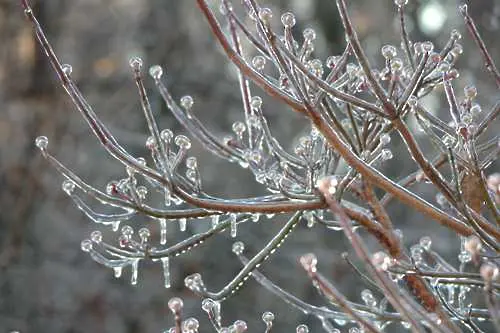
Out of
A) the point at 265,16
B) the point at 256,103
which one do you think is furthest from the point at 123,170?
the point at 265,16

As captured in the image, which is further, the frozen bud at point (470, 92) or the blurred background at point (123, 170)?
the blurred background at point (123, 170)

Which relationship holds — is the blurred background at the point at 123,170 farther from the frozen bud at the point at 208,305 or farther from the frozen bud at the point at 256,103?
the frozen bud at the point at 208,305

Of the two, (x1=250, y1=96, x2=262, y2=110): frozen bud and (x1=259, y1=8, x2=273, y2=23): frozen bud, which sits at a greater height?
(x1=250, y1=96, x2=262, y2=110): frozen bud

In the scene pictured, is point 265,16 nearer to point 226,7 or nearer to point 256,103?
point 226,7

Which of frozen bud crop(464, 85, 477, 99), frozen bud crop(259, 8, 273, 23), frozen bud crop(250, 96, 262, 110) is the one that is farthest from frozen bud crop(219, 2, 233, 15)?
frozen bud crop(464, 85, 477, 99)

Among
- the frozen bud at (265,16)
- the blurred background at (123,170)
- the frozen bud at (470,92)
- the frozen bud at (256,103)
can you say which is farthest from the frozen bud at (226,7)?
the blurred background at (123,170)

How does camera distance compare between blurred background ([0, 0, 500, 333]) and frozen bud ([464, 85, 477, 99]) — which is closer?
frozen bud ([464, 85, 477, 99])

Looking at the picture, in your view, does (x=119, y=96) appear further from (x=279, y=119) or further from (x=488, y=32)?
(x=488, y=32)

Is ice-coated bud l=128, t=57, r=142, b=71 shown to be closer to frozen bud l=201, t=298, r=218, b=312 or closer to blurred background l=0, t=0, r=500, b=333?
frozen bud l=201, t=298, r=218, b=312
